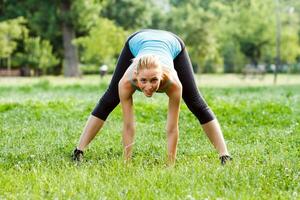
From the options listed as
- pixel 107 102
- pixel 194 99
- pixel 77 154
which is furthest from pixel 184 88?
pixel 77 154

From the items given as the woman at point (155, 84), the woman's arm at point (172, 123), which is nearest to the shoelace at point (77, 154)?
the woman at point (155, 84)

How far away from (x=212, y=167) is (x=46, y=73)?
6233cm

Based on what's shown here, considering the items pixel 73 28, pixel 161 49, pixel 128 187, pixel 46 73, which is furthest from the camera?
pixel 46 73

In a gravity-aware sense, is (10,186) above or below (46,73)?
above

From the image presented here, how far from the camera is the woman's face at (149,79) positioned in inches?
218

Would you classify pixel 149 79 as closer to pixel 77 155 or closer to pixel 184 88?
pixel 184 88

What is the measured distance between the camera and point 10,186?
17.3ft

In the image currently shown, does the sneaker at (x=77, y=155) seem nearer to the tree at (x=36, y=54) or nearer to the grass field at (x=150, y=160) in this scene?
the grass field at (x=150, y=160)

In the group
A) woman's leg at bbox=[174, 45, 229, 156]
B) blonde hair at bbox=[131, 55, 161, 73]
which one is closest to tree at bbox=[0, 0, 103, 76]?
woman's leg at bbox=[174, 45, 229, 156]

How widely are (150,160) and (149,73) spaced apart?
5.56 feet

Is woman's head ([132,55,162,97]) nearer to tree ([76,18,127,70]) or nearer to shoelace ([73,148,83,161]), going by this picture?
shoelace ([73,148,83,161])

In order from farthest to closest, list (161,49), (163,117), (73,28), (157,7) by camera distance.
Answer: (157,7) → (73,28) → (163,117) → (161,49)

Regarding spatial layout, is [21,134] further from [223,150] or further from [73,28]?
[73,28]

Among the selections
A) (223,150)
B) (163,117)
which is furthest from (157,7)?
(223,150)
